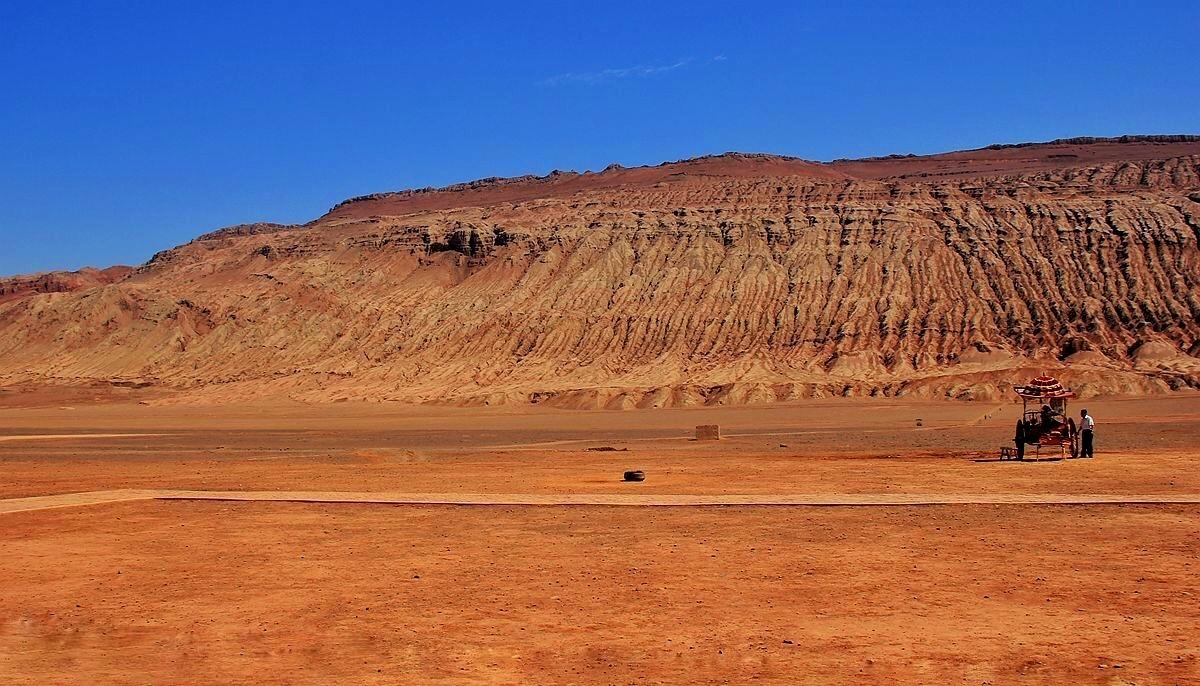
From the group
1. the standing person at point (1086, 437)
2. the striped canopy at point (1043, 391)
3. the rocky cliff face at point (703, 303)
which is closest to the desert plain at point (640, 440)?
the rocky cliff face at point (703, 303)

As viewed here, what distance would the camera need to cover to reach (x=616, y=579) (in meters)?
13.1

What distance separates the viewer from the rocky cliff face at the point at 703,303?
234ft

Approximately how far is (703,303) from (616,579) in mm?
69037

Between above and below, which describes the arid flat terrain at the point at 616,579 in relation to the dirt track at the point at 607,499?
below

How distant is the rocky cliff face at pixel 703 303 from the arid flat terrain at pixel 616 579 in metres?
42.0

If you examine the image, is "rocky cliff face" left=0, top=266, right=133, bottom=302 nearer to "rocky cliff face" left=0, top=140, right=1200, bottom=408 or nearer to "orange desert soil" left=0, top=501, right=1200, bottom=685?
"rocky cliff face" left=0, top=140, right=1200, bottom=408

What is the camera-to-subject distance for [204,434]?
4988cm

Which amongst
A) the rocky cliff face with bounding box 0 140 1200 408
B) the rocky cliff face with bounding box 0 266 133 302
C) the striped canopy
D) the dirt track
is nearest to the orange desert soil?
the dirt track

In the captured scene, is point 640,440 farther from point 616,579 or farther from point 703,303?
point 703,303

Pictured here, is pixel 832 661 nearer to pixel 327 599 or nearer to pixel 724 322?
pixel 327 599

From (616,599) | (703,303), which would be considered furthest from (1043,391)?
(703,303)

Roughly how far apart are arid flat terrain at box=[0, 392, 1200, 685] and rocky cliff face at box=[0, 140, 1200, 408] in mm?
41980

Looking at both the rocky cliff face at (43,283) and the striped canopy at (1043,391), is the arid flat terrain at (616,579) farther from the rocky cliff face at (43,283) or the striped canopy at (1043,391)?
the rocky cliff face at (43,283)

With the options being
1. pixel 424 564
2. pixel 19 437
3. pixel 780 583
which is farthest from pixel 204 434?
pixel 780 583
